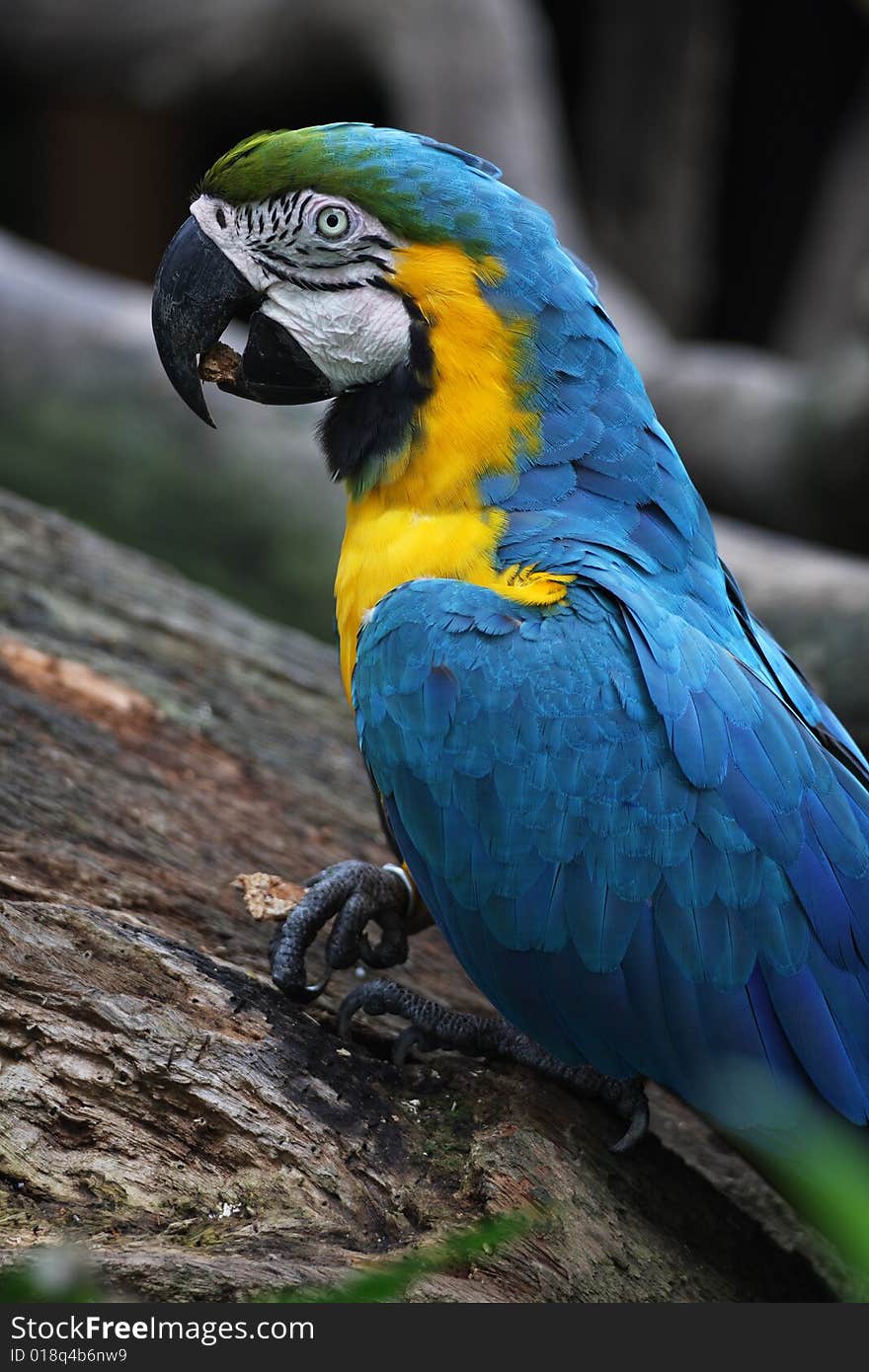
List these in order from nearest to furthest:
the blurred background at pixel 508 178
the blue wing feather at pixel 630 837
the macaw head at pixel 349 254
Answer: the blue wing feather at pixel 630 837
the macaw head at pixel 349 254
the blurred background at pixel 508 178

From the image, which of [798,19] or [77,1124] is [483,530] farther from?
[798,19]

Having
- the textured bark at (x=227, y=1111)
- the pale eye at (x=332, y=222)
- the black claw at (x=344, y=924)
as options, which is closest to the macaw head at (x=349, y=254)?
the pale eye at (x=332, y=222)

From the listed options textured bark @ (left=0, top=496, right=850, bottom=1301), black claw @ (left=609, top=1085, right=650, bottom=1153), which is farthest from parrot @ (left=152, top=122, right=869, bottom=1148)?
textured bark @ (left=0, top=496, right=850, bottom=1301)

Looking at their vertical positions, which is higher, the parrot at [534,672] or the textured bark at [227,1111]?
the parrot at [534,672]

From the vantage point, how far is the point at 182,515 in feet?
14.5

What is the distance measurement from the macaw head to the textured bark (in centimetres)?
75

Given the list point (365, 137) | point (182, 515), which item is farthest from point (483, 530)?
point (182, 515)

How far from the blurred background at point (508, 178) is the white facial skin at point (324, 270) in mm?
2319

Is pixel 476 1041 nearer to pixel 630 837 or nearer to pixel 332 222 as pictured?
pixel 630 837

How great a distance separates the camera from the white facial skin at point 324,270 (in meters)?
1.83

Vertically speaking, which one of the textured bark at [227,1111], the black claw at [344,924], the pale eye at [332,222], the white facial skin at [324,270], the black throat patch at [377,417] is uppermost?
the pale eye at [332,222]

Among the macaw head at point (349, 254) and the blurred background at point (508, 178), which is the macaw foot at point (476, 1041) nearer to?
the macaw head at point (349, 254)

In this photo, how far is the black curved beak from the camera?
1.90 m

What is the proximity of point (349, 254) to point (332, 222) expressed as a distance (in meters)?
0.05
